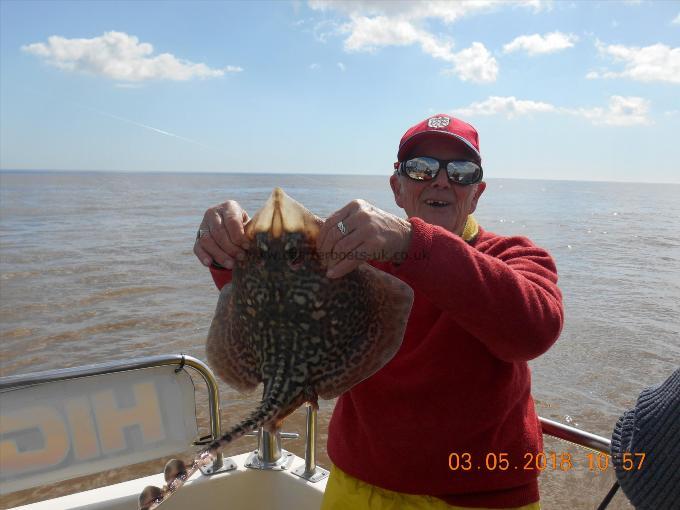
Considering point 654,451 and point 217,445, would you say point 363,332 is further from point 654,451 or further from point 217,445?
point 654,451

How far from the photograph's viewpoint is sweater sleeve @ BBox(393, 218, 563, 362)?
79.2 inches

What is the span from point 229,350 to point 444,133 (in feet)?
5.39

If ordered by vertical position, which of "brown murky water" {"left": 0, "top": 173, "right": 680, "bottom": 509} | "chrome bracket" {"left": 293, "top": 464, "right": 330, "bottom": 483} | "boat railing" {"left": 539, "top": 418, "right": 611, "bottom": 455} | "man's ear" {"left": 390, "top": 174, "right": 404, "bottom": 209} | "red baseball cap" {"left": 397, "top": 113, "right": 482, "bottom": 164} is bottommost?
"brown murky water" {"left": 0, "top": 173, "right": 680, "bottom": 509}

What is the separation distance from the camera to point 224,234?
2.15 metres

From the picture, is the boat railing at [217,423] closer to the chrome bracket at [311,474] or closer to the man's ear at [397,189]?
the chrome bracket at [311,474]

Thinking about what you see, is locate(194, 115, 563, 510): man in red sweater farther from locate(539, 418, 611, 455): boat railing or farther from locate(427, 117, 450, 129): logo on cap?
locate(539, 418, 611, 455): boat railing

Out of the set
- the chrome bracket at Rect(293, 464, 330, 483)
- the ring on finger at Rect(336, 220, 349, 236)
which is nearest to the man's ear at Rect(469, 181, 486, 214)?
the ring on finger at Rect(336, 220, 349, 236)

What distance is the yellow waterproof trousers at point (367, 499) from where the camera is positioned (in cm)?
250

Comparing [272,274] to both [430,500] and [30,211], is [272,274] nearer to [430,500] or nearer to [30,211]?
[430,500]

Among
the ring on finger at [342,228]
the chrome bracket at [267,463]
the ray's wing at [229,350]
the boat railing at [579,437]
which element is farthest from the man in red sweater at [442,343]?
the chrome bracket at [267,463]

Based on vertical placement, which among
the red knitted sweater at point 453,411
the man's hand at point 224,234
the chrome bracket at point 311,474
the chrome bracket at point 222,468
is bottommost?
the chrome bracket at point 311,474

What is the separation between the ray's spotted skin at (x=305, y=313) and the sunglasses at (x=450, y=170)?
982 millimetres

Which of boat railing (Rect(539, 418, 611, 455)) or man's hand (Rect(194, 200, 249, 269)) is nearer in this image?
man's hand (Rect(194, 200, 249, 269))

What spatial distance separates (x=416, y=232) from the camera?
2031 mm
